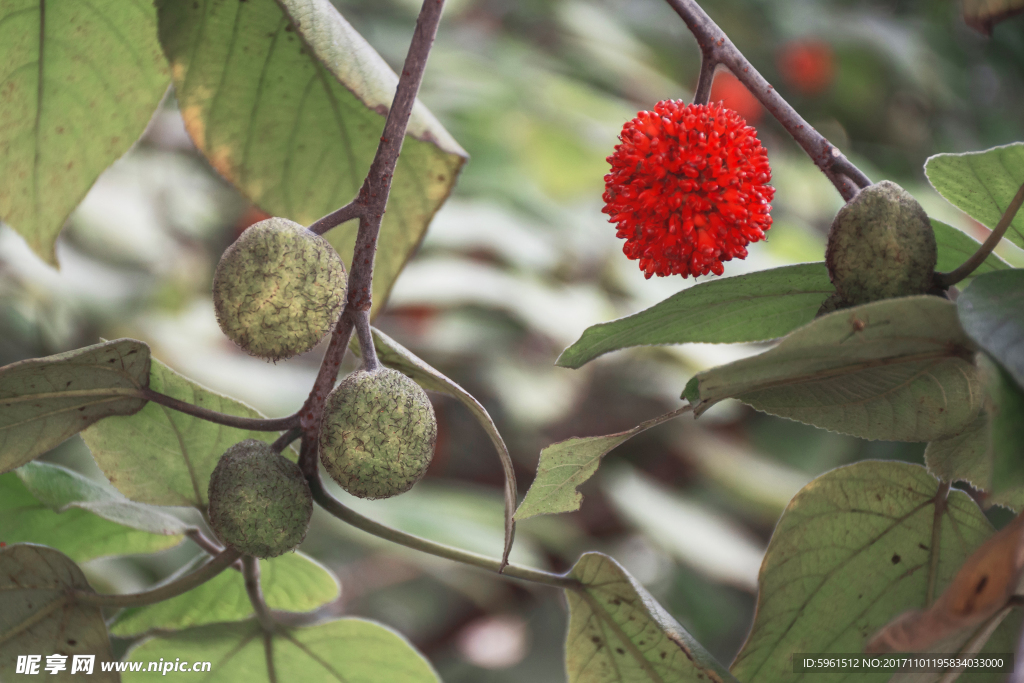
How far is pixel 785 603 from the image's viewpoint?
43 cm

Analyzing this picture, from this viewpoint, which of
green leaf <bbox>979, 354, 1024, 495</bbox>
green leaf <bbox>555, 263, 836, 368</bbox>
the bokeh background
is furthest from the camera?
the bokeh background

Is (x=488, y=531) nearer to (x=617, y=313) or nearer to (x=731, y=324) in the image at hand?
(x=617, y=313)

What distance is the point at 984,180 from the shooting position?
384 millimetres

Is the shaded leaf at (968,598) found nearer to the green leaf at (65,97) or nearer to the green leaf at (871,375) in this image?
the green leaf at (871,375)

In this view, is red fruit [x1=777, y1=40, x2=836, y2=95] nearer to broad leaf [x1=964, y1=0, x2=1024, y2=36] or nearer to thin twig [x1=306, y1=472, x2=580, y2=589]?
broad leaf [x1=964, y1=0, x2=1024, y2=36]

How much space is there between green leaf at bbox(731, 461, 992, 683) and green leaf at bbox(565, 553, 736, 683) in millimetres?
37

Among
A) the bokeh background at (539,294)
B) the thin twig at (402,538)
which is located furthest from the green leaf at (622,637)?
the bokeh background at (539,294)

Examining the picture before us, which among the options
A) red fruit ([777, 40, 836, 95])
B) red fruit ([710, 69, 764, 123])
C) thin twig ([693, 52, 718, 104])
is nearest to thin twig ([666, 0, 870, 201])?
thin twig ([693, 52, 718, 104])

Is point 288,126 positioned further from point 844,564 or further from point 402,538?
point 844,564

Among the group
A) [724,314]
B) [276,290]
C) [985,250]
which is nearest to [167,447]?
[276,290]

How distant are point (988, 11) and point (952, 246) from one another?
0.14 m

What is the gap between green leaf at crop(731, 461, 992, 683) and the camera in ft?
1.42

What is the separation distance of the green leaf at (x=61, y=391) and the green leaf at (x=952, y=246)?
0.37 metres

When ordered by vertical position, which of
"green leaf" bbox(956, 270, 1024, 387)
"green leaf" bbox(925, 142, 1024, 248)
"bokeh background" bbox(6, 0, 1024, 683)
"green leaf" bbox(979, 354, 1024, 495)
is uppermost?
"green leaf" bbox(925, 142, 1024, 248)
